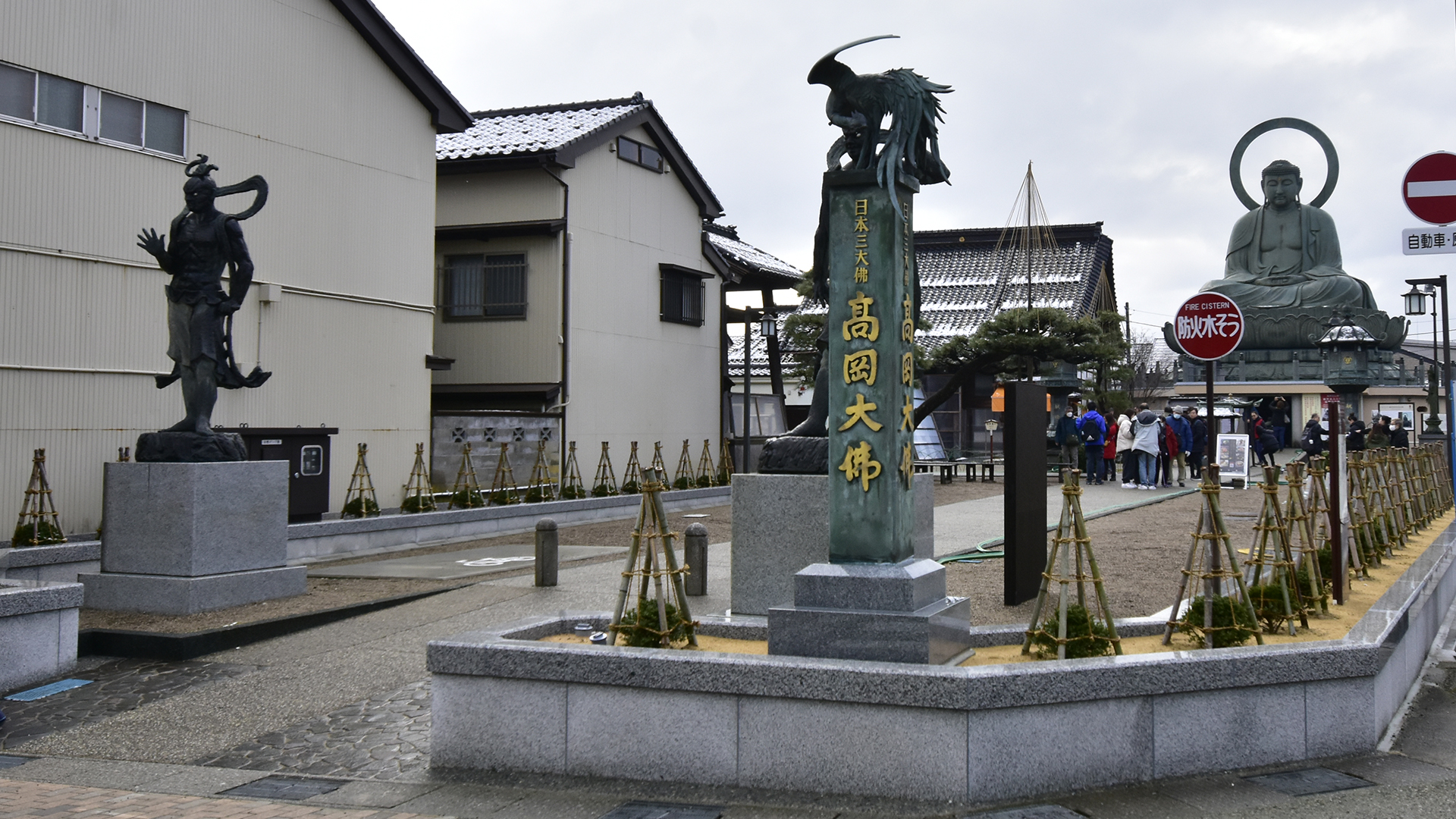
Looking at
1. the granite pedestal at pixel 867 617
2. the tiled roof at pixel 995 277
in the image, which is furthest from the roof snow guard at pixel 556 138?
the tiled roof at pixel 995 277

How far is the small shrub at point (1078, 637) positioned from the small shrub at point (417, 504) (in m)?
12.8

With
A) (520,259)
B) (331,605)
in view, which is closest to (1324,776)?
(331,605)

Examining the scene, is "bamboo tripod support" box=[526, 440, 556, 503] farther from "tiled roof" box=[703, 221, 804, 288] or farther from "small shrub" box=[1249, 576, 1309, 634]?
"small shrub" box=[1249, 576, 1309, 634]

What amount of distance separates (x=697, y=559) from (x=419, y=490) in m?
7.81

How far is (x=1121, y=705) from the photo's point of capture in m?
5.54

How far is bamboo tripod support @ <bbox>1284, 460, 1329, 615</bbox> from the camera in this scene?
7859 mm

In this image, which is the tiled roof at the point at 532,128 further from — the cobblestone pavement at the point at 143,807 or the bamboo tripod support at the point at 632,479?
the cobblestone pavement at the point at 143,807

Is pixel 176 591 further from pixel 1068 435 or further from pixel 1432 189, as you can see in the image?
pixel 1068 435

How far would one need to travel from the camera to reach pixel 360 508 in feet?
54.3

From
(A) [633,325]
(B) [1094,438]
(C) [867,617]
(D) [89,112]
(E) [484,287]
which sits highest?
(D) [89,112]

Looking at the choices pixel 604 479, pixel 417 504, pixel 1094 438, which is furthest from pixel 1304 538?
pixel 1094 438

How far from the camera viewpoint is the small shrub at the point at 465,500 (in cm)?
1850

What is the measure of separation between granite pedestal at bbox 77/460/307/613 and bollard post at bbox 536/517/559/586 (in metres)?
2.54

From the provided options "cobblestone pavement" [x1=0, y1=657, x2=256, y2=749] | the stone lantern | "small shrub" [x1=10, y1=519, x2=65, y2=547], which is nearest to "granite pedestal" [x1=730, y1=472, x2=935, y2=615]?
"cobblestone pavement" [x1=0, y1=657, x2=256, y2=749]
